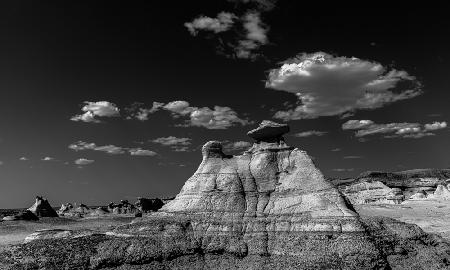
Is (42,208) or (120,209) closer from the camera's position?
(42,208)

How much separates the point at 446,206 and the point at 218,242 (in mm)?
101913

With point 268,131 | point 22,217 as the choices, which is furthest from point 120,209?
point 268,131

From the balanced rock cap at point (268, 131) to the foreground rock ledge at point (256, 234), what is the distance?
6.41 feet

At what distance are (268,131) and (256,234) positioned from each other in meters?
12.8

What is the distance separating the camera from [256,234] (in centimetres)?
3938

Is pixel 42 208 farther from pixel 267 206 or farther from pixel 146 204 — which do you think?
pixel 267 206

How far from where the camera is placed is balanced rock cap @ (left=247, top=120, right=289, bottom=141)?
4669cm

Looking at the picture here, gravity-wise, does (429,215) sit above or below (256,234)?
below

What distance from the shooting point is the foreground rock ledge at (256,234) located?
35.7m

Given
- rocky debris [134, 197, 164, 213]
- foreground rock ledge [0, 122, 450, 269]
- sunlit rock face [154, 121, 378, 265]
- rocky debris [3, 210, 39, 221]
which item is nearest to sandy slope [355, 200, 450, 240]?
foreground rock ledge [0, 122, 450, 269]

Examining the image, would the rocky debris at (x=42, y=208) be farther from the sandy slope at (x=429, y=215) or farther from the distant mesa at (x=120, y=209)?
the sandy slope at (x=429, y=215)

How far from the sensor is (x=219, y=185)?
4403 cm

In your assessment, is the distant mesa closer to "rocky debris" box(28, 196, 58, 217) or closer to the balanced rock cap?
"rocky debris" box(28, 196, 58, 217)

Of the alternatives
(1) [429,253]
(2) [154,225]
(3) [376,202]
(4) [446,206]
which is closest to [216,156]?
(2) [154,225]
